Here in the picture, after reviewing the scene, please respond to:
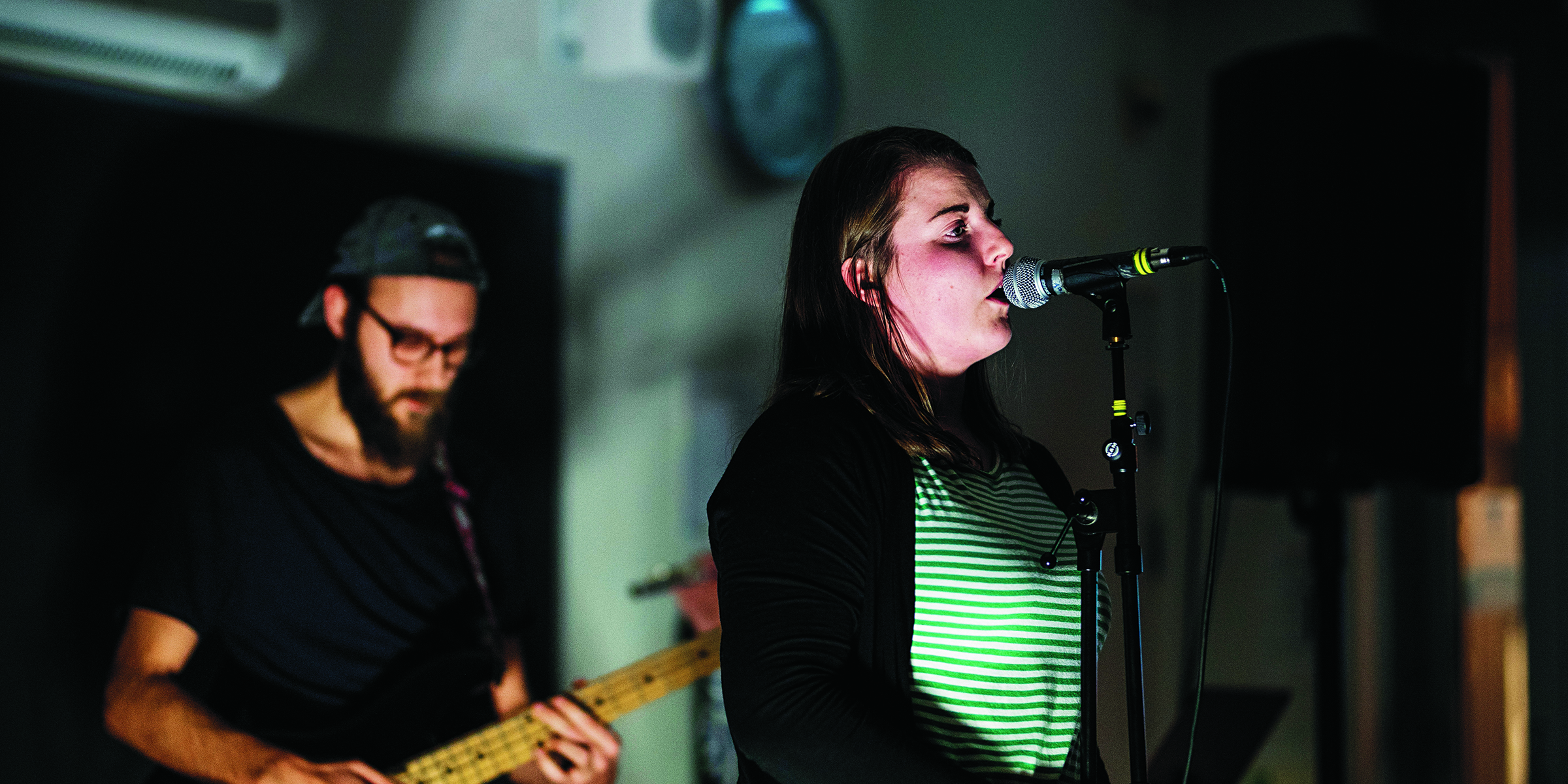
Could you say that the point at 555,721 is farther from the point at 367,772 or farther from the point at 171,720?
the point at 171,720

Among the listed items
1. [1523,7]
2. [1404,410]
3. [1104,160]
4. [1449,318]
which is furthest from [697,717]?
[1523,7]

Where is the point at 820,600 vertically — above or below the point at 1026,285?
below

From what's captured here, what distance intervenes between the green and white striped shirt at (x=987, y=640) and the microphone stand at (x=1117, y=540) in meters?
0.02

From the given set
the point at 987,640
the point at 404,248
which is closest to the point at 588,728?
the point at 404,248

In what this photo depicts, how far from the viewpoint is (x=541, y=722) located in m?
1.55

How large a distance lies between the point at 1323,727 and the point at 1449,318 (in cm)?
87

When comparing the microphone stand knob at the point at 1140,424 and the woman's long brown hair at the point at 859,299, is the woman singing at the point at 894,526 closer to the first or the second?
the woman's long brown hair at the point at 859,299

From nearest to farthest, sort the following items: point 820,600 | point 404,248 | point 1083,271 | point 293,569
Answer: point 820,600 < point 1083,271 < point 293,569 < point 404,248

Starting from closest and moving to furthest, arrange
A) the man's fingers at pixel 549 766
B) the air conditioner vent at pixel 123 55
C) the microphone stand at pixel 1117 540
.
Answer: the microphone stand at pixel 1117 540 < the air conditioner vent at pixel 123 55 < the man's fingers at pixel 549 766

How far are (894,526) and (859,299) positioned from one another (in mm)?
227

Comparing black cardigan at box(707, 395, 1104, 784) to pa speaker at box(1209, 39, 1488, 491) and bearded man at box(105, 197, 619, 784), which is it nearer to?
bearded man at box(105, 197, 619, 784)

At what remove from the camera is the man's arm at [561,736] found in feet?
5.09

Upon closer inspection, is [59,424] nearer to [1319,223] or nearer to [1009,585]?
[1009,585]

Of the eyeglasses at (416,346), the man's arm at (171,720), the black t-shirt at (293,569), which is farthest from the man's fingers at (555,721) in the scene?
the eyeglasses at (416,346)
